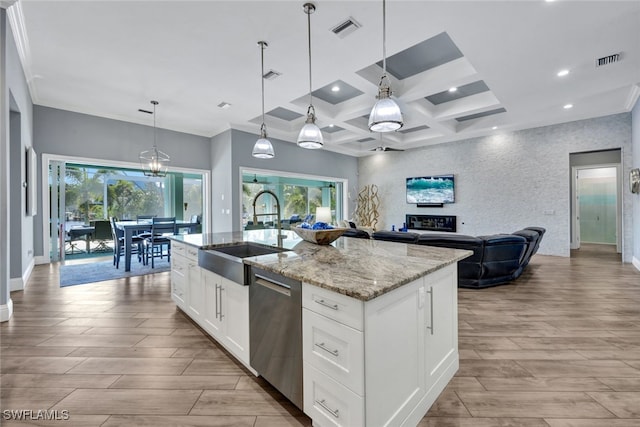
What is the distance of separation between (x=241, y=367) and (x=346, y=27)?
10.7 feet

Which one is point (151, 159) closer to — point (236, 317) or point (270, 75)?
point (270, 75)

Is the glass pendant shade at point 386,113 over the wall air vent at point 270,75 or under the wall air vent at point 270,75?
under

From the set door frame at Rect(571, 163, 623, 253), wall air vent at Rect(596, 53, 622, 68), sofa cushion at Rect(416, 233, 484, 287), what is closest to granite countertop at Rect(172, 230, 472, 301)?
sofa cushion at Rect(416, 233, 484, 287)

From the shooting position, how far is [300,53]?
Answer: 10.9 ft

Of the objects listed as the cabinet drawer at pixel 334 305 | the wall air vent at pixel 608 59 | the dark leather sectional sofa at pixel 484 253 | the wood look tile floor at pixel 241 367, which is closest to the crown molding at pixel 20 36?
the wood look tile floor at pixel 241 367

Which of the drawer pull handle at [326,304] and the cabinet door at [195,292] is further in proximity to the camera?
the cabinet door at [195,292]

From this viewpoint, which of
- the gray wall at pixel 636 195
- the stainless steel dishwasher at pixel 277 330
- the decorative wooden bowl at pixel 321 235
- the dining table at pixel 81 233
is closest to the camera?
the stainless steel dishwasher at pixel 277 330

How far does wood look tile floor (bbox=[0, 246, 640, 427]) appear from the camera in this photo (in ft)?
5.16

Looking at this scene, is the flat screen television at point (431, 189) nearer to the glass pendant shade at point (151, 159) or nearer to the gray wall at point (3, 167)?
the glass pendant shade at point (151, 159)

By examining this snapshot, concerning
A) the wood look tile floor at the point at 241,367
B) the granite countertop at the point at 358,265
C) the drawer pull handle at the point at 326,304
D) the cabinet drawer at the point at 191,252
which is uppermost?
the granite countertop at the point at 358,265

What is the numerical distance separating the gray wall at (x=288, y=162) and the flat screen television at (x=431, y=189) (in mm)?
2007

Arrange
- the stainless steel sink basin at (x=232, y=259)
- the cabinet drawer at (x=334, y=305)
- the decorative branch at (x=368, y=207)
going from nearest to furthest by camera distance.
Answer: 1. the cabinet drawer at (x=334, y=305)
2. the stainless steel sink basin at (x=232, y=259)
3. the decorative branch at (x=368, y=207)

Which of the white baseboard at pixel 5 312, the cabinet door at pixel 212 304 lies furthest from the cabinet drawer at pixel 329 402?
the white baseboard at pixel 5 312

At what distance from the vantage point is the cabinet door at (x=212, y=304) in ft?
7.30
